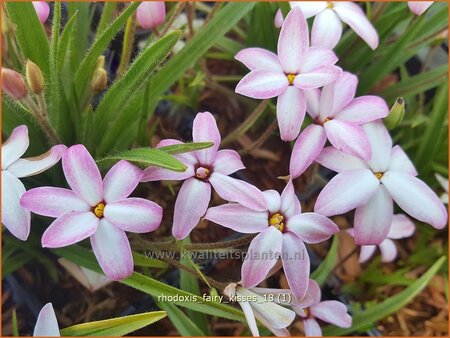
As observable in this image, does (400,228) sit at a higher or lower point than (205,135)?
lower

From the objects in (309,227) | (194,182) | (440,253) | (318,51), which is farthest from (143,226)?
(440,253)

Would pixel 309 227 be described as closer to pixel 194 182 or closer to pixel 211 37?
pixel 194 182

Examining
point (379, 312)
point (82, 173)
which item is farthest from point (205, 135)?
point (379, 312)

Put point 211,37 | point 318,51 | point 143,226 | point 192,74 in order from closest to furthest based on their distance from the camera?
point 143,226
point 318,51
point 211,37
point 192,74

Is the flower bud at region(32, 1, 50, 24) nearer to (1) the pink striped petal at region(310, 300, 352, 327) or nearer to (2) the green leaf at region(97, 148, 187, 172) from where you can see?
(2) the green leaf at region(97, 148, 187, 172)

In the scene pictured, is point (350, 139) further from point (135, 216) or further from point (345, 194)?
point (135, 216)

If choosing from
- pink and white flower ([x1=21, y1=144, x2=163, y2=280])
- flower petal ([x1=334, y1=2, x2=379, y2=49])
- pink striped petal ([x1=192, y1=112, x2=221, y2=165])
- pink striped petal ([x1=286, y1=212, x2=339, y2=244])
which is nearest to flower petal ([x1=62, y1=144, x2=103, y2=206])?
pink and white flower ([x1=21, y1=144, x2=163, y2=280])

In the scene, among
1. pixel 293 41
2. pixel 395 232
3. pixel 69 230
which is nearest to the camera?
pixel 69 230
